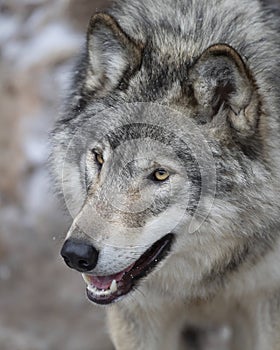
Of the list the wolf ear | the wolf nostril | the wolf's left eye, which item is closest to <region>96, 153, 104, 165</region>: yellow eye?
the wolf's left eye

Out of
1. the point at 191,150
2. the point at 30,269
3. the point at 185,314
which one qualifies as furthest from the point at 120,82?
the point at 30,269

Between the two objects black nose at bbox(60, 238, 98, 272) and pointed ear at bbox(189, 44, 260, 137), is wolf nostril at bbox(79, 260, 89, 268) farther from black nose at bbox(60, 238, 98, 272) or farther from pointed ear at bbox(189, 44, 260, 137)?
pointed ear at bbox(189, 44, 260, 137)

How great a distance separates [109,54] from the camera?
4258 millimetres

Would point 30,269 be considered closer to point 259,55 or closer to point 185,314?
point 185,314

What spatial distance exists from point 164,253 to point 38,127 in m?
3.38

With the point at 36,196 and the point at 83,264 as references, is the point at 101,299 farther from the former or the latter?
the point at 36,196

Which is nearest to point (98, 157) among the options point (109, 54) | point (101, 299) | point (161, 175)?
point (161, 175)

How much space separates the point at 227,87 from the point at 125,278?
94 cm

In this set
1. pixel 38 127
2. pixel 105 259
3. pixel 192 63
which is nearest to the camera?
pixel 105 259

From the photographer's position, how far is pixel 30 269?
264 inches

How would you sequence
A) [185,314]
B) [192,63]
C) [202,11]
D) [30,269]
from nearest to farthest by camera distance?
[192,63] → [202,11] → [185,314] → [30,269]

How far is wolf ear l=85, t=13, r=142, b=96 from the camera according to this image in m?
4.16

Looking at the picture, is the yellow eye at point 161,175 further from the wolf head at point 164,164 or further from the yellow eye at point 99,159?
the yellow eye at point 99,159

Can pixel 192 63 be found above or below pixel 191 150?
above
